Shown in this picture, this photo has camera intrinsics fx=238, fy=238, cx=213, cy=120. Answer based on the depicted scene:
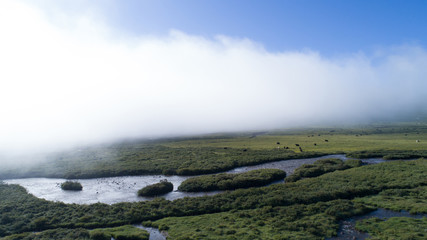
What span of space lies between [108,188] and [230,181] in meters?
25.1

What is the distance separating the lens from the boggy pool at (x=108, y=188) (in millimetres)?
41906

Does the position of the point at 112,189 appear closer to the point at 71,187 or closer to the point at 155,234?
the point at 71,187

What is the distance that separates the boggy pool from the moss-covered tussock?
3.28 meters

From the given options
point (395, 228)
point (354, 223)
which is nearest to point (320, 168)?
point (354, 223)

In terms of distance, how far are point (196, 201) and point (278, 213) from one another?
1239cm

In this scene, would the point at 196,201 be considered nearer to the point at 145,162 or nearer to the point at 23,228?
the point at 23,228

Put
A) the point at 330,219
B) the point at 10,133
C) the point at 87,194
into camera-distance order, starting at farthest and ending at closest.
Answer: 1. the point at 10,133
2. the point at 87,194
3. the point at 330,219

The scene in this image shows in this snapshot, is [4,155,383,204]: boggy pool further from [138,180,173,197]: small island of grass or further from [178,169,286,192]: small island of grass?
[178,169,286,192]: small island of grass

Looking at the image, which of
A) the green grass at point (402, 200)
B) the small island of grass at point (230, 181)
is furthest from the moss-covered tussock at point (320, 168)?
the green grass at point (402, 200)

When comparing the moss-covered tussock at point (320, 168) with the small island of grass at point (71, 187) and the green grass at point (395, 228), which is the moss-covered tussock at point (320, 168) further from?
the small island of grass at point (71, 187)

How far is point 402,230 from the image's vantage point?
2448 cm

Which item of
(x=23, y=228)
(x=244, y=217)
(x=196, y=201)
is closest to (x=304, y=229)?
(x=244, y=217)

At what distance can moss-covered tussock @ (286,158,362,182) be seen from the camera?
48.6m

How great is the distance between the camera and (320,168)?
52.3 meters
